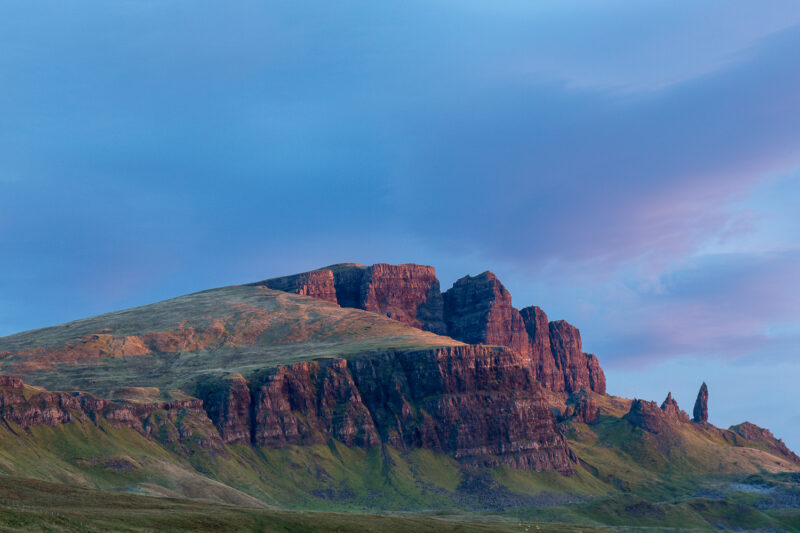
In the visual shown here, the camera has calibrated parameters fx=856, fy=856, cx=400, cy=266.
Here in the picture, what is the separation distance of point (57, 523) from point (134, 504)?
4460cm

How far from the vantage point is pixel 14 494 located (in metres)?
151

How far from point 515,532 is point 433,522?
68.6 feet

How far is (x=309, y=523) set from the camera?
16075 cm

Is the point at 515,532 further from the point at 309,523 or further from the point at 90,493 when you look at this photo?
the point at 90,493

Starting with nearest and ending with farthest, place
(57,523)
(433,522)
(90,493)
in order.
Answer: (57,523)
(90,493)
(433,522)

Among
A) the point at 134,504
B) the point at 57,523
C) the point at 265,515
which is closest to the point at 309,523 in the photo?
the point at 265,515

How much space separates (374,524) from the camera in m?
172

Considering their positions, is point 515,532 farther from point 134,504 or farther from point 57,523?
point 57,523

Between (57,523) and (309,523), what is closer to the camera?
(57,523)

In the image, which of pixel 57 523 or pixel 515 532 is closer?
pixel 57 523

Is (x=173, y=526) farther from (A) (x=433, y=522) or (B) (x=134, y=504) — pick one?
(A) (x=433, y=522)

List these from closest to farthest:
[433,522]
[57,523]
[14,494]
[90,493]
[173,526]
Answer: [57,523], [173,526], [14,494], [90,493], [433,522]

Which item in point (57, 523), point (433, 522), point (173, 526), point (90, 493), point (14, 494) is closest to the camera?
point (57, 523)

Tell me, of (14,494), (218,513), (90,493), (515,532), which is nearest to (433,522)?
(515,532)
